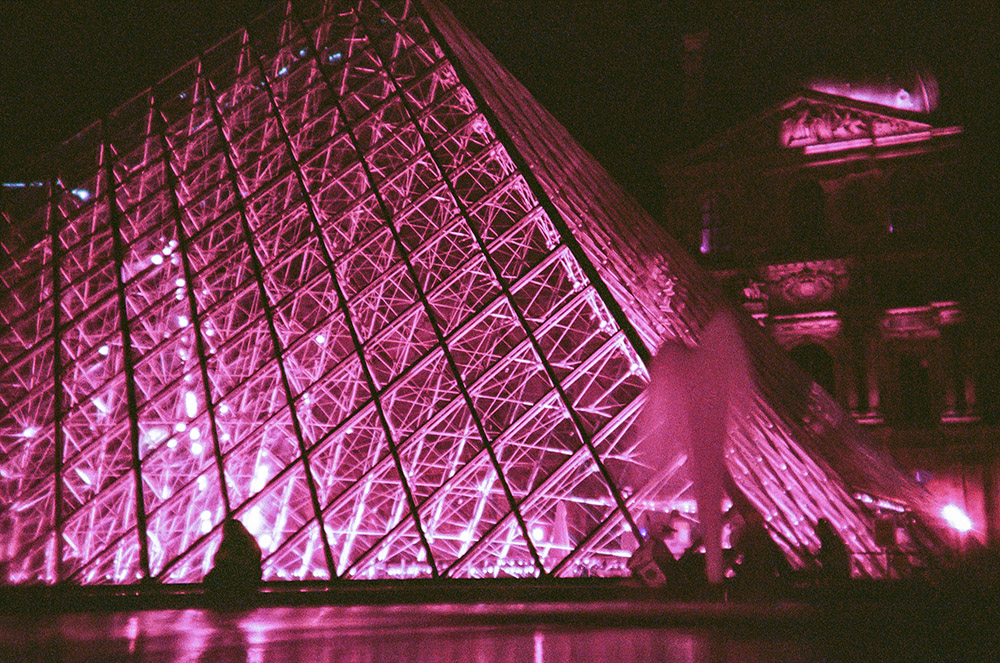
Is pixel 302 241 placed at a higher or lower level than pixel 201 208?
lower

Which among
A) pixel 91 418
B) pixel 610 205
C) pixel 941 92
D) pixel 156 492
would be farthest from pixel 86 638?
pixel 941 92

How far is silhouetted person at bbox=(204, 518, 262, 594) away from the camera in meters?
8.68

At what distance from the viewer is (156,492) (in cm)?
1416

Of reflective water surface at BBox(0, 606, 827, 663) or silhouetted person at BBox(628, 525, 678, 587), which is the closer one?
reflective water surface at BBox(0, 606, 827, 663)

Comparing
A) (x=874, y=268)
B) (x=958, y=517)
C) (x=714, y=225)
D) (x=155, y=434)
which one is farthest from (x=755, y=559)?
(x=714, y=225)

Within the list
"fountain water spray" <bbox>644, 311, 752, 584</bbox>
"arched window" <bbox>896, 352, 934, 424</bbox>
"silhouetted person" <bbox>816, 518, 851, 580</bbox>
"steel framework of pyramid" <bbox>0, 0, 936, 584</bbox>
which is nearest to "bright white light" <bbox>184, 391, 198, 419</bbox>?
"steel framework of pyramid" <bbox>0, 0, 936, 584</bbox>

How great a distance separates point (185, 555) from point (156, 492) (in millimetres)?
4984

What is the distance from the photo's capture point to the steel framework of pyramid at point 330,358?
10.8 m

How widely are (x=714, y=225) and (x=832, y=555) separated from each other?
20208 mm

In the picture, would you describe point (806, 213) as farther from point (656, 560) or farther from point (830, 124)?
point (656, 560)

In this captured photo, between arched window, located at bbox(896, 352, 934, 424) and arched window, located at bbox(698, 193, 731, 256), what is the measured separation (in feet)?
21.2

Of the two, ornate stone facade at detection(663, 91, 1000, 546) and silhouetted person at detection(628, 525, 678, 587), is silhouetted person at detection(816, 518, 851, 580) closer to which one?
silhouetted person at detection(628, 525, 678, 587)

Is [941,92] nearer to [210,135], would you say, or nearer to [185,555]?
[210,135]

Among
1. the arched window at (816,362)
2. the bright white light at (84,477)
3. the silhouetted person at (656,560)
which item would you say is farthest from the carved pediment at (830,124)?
the bright white light at (84,477)
